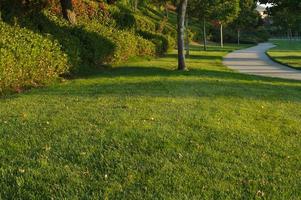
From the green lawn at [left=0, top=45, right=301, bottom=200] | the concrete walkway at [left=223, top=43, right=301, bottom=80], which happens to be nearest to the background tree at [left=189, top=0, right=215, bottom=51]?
the concrete walkway at [left=223, top=43, right=301, bottom=80]

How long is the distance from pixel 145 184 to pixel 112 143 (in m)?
1.47

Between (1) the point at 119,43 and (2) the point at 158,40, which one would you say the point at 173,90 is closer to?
(1) the point at 119,43

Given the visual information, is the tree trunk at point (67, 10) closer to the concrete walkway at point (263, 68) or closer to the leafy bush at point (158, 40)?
the concrete walkway at point (263, 68)

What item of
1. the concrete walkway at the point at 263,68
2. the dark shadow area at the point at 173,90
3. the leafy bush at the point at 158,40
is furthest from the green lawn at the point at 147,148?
the leafy bush at the point at 158,40

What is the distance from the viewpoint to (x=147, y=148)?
6.30 metres

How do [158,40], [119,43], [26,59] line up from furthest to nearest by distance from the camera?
[158,40]
[119,43]
[26,59]

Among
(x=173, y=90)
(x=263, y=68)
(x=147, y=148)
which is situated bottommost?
(x=263, y=68)

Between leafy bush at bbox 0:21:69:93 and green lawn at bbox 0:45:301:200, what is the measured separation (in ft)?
3.77

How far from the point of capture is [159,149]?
6.29 metres

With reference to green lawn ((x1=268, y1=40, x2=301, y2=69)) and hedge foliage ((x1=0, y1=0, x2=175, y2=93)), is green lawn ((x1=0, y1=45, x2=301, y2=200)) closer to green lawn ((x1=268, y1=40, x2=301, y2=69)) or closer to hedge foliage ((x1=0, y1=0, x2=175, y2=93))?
hedge foliage ((x1=0, y1=0, x2=175, y2=93))

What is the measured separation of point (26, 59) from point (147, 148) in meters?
7.54

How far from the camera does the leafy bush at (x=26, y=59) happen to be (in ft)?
38.9

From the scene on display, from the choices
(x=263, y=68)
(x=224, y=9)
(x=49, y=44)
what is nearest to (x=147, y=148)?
(x=49, y=44)

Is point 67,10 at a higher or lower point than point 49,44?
higher
